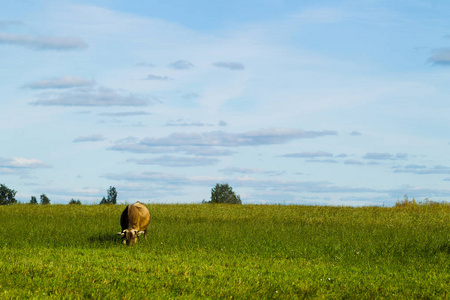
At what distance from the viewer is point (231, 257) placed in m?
19.9

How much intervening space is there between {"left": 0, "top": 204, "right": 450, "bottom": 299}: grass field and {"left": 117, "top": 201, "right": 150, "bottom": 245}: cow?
574 mm

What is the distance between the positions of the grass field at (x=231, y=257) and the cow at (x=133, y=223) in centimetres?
57

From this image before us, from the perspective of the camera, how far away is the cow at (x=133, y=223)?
22.1 meters

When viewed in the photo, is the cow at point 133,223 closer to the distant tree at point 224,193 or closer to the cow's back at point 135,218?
the cow's back at point 135,218

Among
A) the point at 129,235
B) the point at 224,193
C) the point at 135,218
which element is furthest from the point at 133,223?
the point at 224,193

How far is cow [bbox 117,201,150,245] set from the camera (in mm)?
22062

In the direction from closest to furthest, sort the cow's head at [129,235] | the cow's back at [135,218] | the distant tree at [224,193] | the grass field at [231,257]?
the grass field at [231,257], the cow's head at [129,235], the cow's back at [135,218], the distant tree at [224,193]

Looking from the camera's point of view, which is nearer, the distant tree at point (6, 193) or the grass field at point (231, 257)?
the grass field at point (231, 257)

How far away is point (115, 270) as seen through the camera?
15266 mm

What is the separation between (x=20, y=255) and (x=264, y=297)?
1101 cm

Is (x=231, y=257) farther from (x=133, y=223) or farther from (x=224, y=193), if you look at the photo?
(x=224, y=193)

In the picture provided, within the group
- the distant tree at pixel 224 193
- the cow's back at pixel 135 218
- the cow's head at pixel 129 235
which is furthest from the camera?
the distant tree at pixel 224 193

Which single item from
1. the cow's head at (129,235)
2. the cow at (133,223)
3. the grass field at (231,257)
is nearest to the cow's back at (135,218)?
the cow at (133,223)

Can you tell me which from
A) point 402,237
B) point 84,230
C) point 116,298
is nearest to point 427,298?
point 116,298
